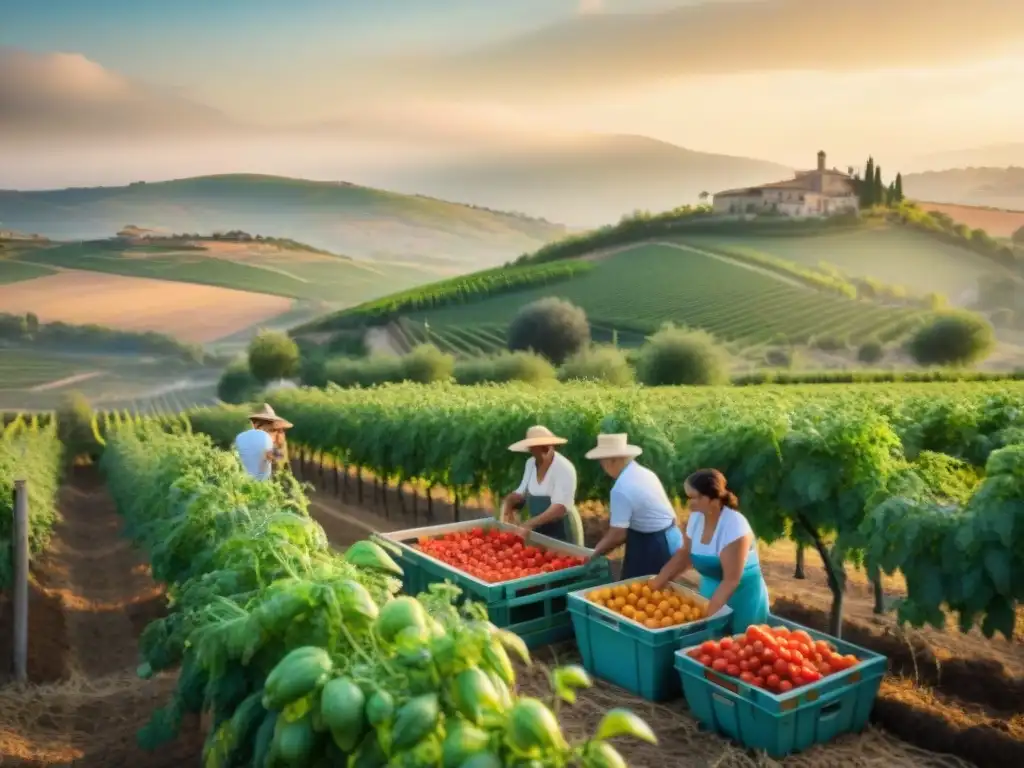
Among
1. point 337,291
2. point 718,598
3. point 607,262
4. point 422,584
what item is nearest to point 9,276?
point 337,291

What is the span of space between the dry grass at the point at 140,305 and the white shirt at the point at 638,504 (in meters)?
43.8

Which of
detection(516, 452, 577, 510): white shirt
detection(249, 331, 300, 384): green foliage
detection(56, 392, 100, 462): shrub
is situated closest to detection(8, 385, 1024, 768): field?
detection(516, 452, 577, 510): white shirt

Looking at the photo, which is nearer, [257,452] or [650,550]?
[650,550]

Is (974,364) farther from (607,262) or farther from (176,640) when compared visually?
(176,640)

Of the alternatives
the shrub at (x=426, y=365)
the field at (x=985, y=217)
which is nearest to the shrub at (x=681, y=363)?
the shrub at (x=426, y=365)

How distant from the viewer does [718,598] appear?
5.41 m

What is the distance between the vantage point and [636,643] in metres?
5.56

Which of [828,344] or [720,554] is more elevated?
[720,554]

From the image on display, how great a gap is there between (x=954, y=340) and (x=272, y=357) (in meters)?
38.1

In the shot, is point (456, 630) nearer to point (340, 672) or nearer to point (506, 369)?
point (340, 672)

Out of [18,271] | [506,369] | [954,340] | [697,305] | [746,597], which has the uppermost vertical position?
[18,271]

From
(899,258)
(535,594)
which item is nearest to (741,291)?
(899,258)

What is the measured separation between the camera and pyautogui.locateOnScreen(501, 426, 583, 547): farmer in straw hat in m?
7.18

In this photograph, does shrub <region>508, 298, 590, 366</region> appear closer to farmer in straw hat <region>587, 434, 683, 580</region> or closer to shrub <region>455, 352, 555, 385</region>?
shrub <region>455, 352, 555, 385</region>
